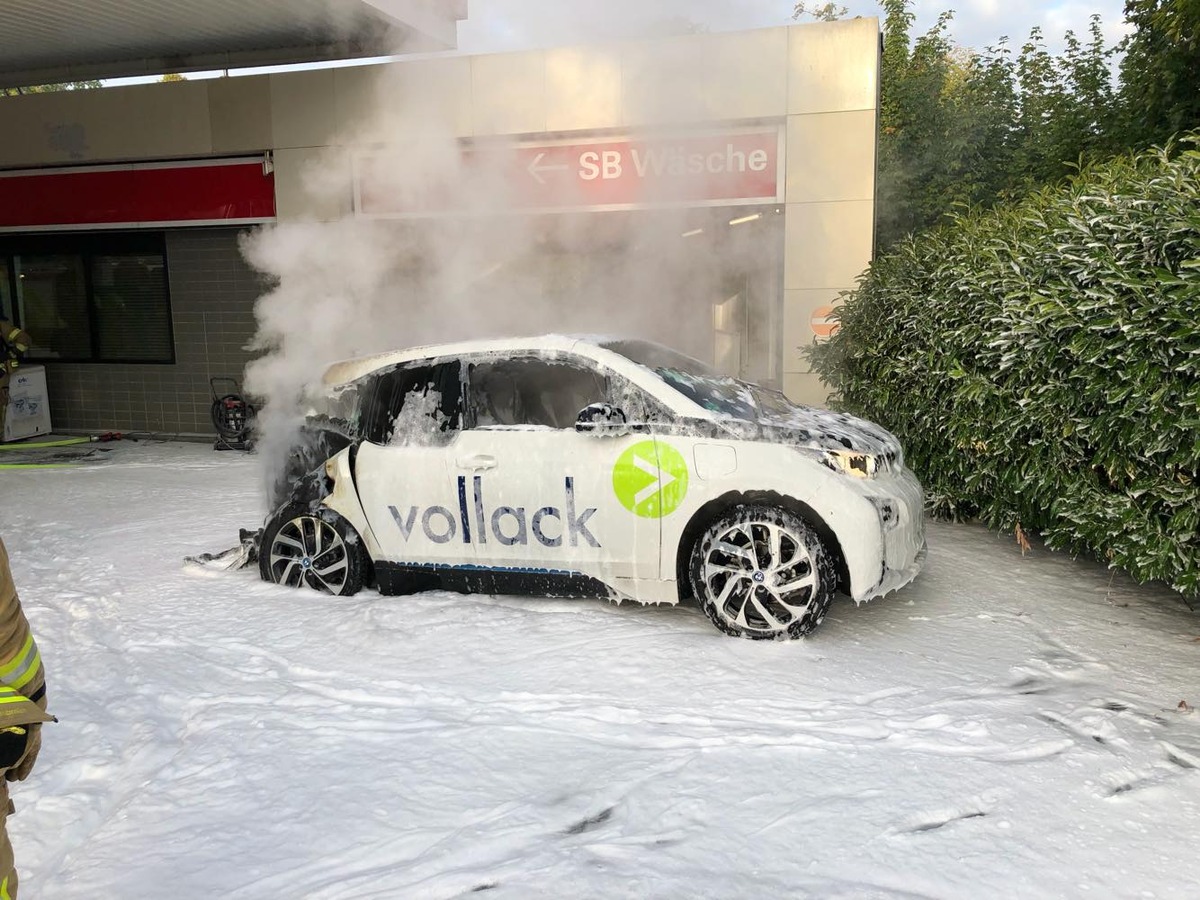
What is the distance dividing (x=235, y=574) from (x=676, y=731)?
11.0 ft

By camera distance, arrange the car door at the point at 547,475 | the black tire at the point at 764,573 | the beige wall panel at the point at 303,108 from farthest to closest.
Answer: the beige wall panel at the point at 303,108 < the car door at the point at 547,475 < the black tire at the point at 764,573

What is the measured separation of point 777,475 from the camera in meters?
4.29

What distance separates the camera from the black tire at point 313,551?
5.06 m

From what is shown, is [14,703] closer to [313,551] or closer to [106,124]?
[313,551]

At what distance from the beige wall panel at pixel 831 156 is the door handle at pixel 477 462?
5639 millimetres

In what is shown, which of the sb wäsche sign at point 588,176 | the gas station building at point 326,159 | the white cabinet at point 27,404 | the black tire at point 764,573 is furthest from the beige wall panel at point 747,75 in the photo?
the white cabinet at point 27,404

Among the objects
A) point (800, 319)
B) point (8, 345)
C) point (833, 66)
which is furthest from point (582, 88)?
point (8, 345)

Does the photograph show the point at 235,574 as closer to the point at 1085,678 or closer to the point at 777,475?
the point at 777,475

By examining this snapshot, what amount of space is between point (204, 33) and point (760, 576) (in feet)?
30.5

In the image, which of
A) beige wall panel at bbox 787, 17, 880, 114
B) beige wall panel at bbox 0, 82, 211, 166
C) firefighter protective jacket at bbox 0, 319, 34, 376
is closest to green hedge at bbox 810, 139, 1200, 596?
beige wall panel at bbox 787, 17, 880, 114

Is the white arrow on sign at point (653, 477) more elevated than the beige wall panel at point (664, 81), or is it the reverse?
the beige wall panel at point (664, 81)

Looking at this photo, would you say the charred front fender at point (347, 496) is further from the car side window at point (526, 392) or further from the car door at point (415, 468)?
the car side window at point (526, 392)

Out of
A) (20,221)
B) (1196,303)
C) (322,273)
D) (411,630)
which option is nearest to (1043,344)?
(1196,303)

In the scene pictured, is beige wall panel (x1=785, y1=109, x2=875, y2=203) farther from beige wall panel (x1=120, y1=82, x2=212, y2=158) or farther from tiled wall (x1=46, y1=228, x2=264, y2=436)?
beige wall panel (x1=120, y1=82, x2=212, y2=158)
